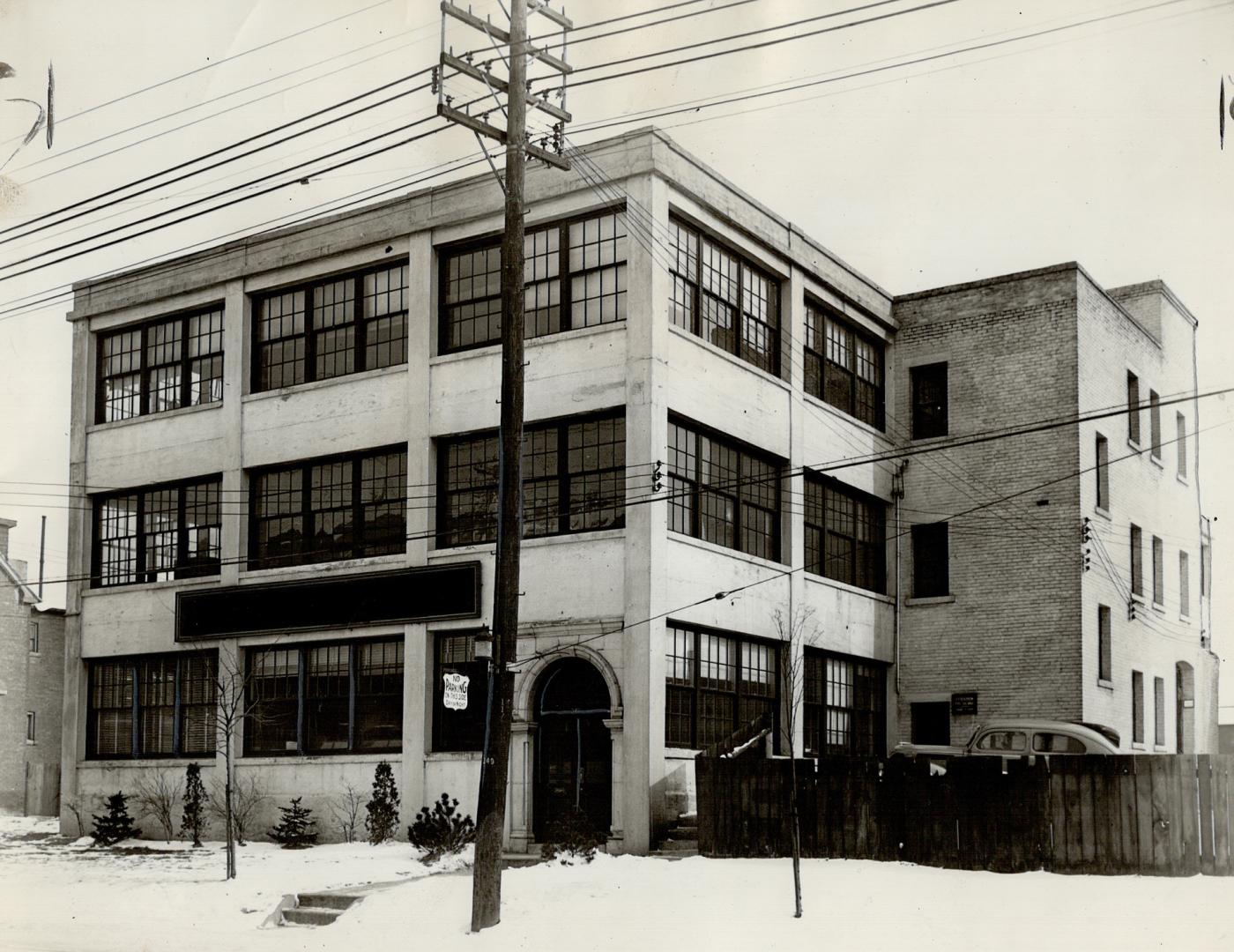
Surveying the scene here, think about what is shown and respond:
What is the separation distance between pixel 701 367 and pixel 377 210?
751cm

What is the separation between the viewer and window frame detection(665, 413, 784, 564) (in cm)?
2578

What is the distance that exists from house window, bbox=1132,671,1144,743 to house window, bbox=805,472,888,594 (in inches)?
244

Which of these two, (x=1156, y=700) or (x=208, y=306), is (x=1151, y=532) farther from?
(x=208, y=306)

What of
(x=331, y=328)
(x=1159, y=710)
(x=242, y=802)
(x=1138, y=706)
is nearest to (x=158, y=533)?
(x=331, y=328)

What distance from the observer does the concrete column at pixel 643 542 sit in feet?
78.1

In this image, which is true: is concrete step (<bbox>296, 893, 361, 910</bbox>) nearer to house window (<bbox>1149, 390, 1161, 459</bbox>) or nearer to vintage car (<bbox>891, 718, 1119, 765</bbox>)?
vintage car (<bbox>891, 718, 1119, 765</bbox>)

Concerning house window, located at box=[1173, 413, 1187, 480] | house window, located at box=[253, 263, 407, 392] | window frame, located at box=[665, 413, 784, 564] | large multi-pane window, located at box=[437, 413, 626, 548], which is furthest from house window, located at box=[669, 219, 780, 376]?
house window, located at box=[1173, 413, 1187, 480]

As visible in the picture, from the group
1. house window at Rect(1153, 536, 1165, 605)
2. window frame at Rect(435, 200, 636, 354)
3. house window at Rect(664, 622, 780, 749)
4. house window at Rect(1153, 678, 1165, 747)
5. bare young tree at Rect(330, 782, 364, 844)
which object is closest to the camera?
house window at Rect(664, 622, 780, 749)

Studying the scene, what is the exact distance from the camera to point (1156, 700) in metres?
34.7

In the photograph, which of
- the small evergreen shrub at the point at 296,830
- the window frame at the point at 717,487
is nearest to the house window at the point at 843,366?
the window frame at the point at 717,487

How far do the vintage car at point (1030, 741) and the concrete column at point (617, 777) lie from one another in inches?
177

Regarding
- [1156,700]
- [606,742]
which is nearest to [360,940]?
[606,742]

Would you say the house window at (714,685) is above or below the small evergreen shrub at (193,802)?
above

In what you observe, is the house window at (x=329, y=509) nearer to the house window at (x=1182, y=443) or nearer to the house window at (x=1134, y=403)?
the house window at (x=1134, y=403)
